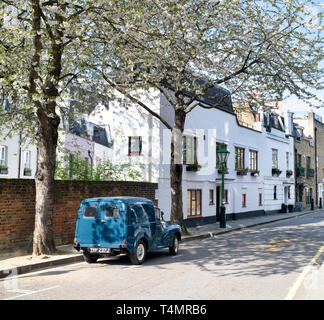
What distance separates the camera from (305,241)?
16.7 m

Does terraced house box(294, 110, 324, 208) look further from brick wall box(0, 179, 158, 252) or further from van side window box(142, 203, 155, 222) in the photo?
van side window box(142, 203, 155, 222)

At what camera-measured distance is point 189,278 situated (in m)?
9.15

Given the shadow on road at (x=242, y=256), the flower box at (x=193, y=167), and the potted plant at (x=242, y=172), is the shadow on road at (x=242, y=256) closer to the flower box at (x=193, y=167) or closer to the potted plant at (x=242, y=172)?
the flower box at (x=193, y=167)

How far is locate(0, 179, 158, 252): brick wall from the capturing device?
487 inches

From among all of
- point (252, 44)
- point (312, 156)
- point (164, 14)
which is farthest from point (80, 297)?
point (312, 156)

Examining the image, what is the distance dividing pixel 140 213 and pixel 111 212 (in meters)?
0.95

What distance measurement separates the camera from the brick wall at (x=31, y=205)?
1237 centimetres

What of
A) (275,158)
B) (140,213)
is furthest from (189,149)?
(275,158)

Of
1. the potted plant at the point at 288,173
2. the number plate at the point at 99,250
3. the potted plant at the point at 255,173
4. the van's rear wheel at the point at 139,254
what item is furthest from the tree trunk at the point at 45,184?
the potted plant at the point at 288,173

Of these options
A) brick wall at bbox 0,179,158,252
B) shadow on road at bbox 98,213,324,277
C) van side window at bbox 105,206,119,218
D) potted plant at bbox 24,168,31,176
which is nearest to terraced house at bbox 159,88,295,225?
brick wall at bbox 0,179,158,252

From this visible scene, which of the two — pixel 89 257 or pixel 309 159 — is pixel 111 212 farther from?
pixel 309 159

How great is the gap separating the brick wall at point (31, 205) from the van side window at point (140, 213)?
3682 millimetres

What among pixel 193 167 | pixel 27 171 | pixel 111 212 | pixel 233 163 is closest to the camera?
pixel 111 212

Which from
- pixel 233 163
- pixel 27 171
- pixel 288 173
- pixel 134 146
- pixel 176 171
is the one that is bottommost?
pixel 176 171
